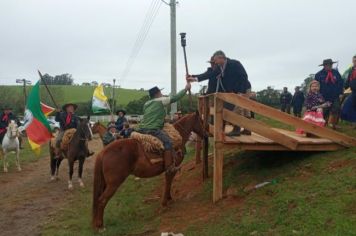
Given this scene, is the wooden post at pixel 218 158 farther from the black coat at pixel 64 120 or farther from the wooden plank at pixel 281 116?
the black coat at pixel 64 120

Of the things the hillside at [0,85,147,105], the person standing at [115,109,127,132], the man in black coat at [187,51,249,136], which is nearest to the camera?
the man in black coat at [187,51,249,136]

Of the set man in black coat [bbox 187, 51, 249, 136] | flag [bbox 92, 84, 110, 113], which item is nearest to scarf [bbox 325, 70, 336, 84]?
man in black coat [bbox 187, 51, 249, 136]

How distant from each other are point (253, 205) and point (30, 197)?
23.1 feet

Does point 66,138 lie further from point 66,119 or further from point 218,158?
point 218,158

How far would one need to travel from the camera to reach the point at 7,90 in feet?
211

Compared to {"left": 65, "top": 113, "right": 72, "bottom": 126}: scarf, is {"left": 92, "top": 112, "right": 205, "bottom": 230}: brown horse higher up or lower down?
lower down

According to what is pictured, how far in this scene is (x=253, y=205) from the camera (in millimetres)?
7703

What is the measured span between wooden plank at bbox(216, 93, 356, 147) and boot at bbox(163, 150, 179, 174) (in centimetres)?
161

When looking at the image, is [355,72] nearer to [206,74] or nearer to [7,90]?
[206,74]

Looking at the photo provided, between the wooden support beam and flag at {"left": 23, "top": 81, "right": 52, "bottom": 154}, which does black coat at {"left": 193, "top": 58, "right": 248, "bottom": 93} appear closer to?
the wooden support beam

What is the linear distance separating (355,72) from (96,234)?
6.95 m

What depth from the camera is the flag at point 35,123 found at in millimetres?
15648

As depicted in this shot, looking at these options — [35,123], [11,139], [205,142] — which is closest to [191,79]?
[205,142]

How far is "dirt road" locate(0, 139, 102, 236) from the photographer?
9531 mm
